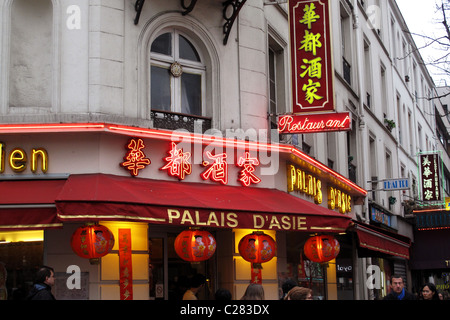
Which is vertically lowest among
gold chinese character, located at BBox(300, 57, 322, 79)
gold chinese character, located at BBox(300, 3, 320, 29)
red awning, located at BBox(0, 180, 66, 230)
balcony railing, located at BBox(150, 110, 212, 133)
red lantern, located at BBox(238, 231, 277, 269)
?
red lantern, located at BBox(238, 231, 277, 269)

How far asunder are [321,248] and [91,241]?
17.3ft

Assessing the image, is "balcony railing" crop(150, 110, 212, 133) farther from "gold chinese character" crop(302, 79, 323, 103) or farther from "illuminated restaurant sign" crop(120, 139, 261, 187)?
"gold chinese character" crop(302, 79, 323, 103)

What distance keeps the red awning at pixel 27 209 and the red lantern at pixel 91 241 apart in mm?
431

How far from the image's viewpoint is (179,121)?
42.9ft

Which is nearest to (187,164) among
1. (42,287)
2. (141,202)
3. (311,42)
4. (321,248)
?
(141,202)

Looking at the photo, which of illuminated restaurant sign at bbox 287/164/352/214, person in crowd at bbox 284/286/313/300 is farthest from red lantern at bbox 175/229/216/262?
person in crowd at bbox 284/286/313/300

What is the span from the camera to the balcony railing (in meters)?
12.8

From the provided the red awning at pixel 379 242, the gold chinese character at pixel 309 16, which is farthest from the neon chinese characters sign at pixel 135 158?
the red awning at pixel 379 242

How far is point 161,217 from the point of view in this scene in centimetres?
1067

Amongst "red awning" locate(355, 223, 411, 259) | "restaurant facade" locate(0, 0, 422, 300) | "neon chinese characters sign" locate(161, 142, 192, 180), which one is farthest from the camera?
"red awning" locate(355, 223, 411, 259)

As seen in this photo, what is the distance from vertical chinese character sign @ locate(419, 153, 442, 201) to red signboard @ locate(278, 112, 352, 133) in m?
18.4
